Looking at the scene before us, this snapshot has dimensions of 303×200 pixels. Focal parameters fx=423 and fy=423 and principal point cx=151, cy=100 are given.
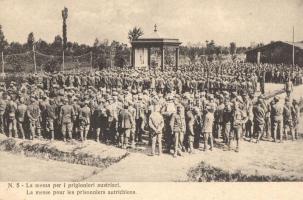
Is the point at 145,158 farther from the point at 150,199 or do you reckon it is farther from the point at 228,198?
the point at 228,198

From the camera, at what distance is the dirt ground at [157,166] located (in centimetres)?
696

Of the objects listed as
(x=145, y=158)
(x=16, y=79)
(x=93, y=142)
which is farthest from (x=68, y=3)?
(x=16, y=79)

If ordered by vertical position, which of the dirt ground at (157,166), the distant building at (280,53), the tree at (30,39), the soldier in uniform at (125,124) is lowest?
the dirt ground at (157,166)

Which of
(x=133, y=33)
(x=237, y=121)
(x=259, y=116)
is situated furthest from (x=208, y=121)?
(x=133, y=33)

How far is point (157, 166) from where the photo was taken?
725cm

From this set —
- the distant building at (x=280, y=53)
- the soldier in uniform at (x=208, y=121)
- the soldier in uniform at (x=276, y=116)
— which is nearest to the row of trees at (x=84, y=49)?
the soldier in uniform at (x=208, y=121)

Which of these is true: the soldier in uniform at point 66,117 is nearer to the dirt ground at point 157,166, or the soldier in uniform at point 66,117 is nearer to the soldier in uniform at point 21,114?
the soldier in uniform at point 21,114

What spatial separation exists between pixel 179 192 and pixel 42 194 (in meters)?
2.19

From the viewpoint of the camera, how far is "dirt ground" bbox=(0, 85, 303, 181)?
22.8 ft

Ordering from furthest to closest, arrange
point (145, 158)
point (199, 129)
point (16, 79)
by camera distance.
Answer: point (16, 79)
point (199, 129)
point (145, 158)

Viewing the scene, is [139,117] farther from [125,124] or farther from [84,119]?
[84,119]

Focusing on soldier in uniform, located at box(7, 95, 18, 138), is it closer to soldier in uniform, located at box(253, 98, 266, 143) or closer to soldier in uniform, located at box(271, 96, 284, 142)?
soldier in uniform, located at box(253, 98, 266, 143)

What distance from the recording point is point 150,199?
6754 mm

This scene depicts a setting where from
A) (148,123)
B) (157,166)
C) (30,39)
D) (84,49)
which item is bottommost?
(157,166)
